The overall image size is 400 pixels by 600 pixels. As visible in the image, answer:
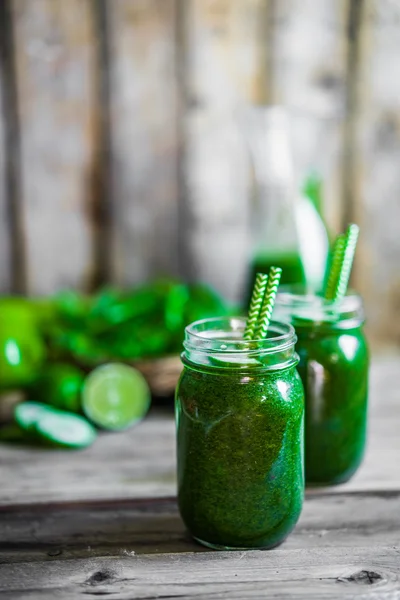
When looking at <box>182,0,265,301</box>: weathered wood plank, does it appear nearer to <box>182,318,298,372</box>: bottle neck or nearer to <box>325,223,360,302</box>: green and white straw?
<box>325,223,360,302</box>: green and white straw

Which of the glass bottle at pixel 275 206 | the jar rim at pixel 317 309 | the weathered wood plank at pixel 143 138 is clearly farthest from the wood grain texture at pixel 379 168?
the jar rim at pixel 317 309

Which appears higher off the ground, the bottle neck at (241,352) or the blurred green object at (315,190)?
the blurred green object at (315,190)

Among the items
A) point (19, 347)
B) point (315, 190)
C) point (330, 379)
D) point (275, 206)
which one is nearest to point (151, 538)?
point (330, 379)

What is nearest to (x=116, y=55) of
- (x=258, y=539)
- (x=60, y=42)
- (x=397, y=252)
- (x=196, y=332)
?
(x=60, y=42)

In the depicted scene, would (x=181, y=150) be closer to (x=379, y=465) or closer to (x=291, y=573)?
(x=379, y=465)

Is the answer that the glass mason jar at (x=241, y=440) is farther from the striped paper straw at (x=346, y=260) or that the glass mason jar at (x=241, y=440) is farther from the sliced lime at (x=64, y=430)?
the sliced lime at (x=64, y=430)

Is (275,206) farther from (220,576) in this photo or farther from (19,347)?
(220,576)
